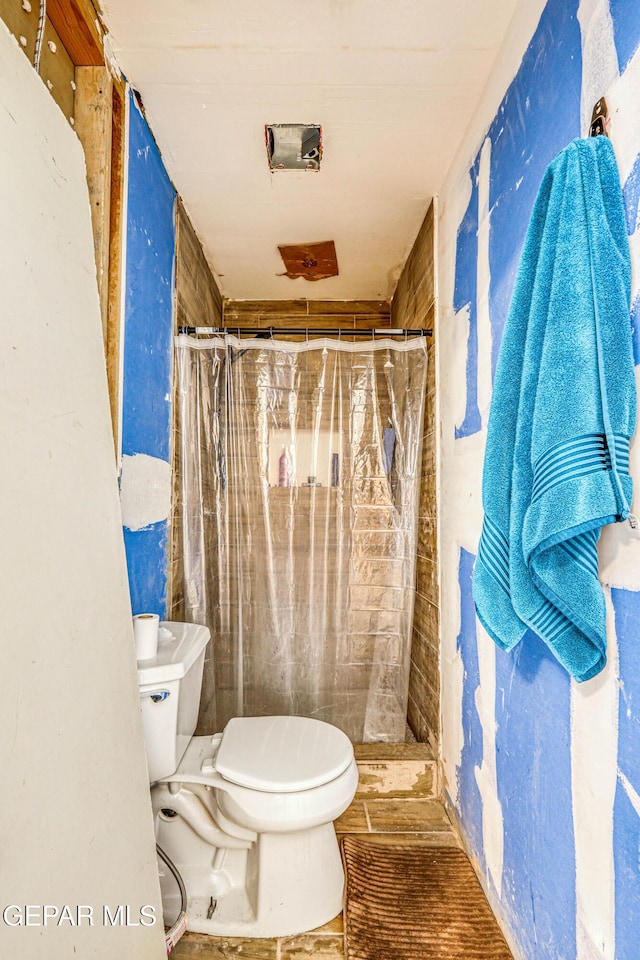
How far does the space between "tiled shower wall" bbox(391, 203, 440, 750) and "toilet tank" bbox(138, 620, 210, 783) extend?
3.22ft

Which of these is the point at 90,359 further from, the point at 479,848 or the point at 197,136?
the point at 479,848

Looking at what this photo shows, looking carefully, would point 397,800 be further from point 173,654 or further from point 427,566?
point 173,654

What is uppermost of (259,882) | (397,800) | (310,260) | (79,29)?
(79,29)

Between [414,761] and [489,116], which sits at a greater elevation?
[489,116]

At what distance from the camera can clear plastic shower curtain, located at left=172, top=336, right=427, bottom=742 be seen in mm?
2104

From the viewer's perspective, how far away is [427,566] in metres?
2.17

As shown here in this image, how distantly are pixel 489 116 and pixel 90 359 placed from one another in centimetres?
135

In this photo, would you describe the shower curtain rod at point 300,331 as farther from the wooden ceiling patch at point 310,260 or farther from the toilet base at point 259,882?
the toilet base at point 259,882

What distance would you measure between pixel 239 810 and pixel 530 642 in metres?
0.88

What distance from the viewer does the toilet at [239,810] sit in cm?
138

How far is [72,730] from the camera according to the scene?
847 mm

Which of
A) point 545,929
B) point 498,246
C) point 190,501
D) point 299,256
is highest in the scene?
point 299,256

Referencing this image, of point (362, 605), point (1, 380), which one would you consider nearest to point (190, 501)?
point (362, 605)

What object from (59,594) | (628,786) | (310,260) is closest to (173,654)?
(59,594)
